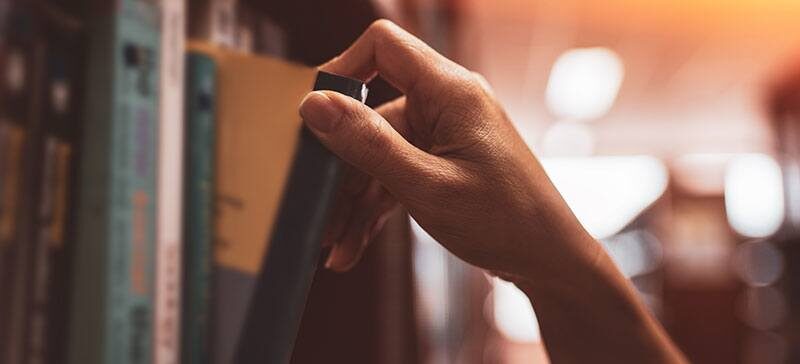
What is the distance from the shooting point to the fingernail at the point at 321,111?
0.40m

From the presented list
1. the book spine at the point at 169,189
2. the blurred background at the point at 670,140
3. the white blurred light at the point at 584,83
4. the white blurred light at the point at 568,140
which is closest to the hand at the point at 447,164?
the book spine at the point at 169,189

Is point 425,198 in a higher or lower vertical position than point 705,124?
higher

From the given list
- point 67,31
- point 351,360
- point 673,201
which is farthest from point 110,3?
point 673,201

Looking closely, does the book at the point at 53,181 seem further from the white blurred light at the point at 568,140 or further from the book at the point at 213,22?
the white blurred light at the point at 568,140

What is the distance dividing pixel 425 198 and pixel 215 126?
18 centimetres

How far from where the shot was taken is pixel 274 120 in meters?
0.57

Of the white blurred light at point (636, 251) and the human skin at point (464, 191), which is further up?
the human skin at point (464, 191)

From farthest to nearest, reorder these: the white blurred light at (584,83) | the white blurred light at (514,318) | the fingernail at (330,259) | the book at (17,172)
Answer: the white blurred light at (514,318), the white blurred light at (584,83), the fingernail at (330,259), the book at (17,172)

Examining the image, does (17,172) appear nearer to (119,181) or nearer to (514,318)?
(119,181)

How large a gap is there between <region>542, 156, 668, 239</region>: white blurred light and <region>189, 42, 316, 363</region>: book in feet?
23.4

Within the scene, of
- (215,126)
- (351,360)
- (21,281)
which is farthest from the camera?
(351,360)

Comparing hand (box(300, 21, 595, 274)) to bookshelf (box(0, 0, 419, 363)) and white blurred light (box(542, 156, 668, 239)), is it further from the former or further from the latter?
white blurred light (box(542, 156, 668, 239))

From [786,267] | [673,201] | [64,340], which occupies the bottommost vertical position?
[673,201]

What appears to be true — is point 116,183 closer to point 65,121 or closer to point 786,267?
point 65,121
